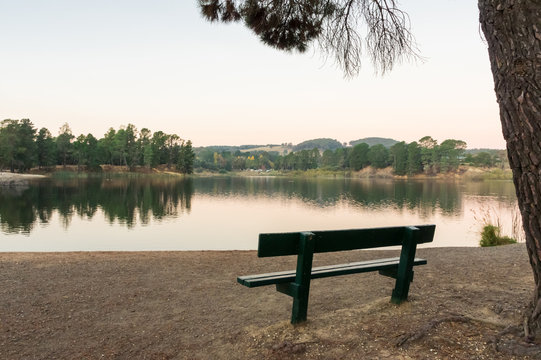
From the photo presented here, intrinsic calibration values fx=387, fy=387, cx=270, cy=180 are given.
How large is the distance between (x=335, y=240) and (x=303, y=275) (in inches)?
15.9

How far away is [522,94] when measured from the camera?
2623mm

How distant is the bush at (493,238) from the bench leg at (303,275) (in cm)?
811

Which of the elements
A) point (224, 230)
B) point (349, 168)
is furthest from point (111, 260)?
point (349, 168)

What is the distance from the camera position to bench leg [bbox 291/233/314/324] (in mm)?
3174

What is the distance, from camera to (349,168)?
125625mm

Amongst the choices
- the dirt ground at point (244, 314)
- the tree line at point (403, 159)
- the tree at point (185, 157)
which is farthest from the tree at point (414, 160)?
the dirt ground at point (244, 314)

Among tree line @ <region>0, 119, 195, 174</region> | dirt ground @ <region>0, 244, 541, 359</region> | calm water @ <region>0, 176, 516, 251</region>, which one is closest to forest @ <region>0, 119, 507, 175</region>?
tree line @ <region>0, 119, 195, 174</region>

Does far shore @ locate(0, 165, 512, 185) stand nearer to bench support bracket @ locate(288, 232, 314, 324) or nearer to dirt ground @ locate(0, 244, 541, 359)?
dirt ground @ locate(0, 244, 541, 359)

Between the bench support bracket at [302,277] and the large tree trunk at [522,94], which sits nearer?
the large tree trunk at [522,94]

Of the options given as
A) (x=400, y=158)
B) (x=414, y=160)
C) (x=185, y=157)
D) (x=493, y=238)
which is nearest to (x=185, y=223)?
(x=493, y=238)

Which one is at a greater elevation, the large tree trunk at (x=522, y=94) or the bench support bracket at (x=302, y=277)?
the large tree trunk at (x=522, y=94)

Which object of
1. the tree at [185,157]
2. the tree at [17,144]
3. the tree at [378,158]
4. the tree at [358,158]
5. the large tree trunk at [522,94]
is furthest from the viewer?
the tree at [358,158]

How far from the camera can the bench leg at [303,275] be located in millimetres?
3174

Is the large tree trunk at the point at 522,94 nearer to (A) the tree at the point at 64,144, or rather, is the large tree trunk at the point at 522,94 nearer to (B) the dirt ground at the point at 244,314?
(B) the dirt ground at the point at 244,314
